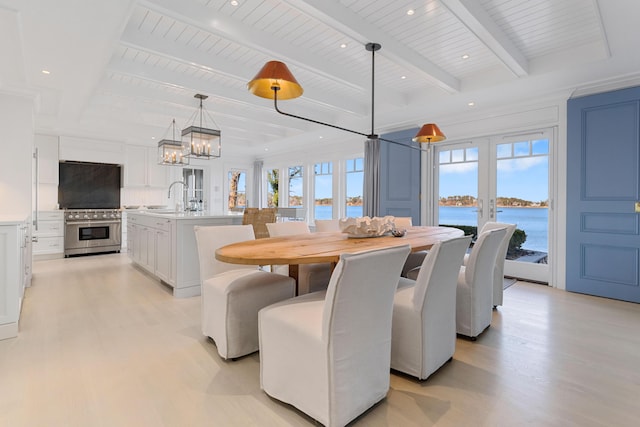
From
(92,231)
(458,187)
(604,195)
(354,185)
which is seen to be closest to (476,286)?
(604,195)

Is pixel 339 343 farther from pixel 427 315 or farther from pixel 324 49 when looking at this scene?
pixel 324 49

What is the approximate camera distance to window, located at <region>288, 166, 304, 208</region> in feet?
27.7

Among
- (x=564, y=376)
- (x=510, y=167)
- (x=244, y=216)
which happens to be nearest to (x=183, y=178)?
(x=244, y=216)

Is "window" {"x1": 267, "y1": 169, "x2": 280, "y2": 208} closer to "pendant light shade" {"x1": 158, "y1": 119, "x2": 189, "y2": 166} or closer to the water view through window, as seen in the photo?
"pendant light shade" {"x1": 158, "y1": 119, "x2": 189, "y2": 166}

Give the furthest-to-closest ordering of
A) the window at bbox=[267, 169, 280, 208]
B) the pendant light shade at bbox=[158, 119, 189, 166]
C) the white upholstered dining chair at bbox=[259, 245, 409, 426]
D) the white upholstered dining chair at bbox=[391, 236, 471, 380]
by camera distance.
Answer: the window at bbox=[267, 169, 280, 208]
the pendant light shade at bbox=[158, 119, 189, 166]
the white upholstered dining chair at bbox=[391, 236, 471, 380]
the white upholstered dining chair at bbox=[259, 245, 409, 426]

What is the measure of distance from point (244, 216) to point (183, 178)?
5.02 m

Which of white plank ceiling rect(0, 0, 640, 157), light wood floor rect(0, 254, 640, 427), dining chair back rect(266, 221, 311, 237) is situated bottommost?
light wood floor rect(0, 254, 640, 427)

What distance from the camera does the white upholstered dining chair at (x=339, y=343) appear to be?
56.8 inches

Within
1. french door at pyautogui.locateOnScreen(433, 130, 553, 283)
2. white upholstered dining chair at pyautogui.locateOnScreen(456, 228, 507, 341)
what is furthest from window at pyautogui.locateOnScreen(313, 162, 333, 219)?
white upholstered dining chair at pyautogui.locateOnScreen(456, 228, 507, 341)

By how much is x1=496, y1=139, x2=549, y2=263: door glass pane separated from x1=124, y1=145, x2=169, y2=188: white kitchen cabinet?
22.5 ft

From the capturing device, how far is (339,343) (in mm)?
1464

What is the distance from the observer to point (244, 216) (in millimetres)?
4117

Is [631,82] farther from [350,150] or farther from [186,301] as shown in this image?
[186,301]

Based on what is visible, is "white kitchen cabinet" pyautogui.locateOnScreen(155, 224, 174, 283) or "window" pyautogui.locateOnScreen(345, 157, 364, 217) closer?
"white kitchen cabinet" pyautogui.locateOnScreen(155, 224, 174, 283)
